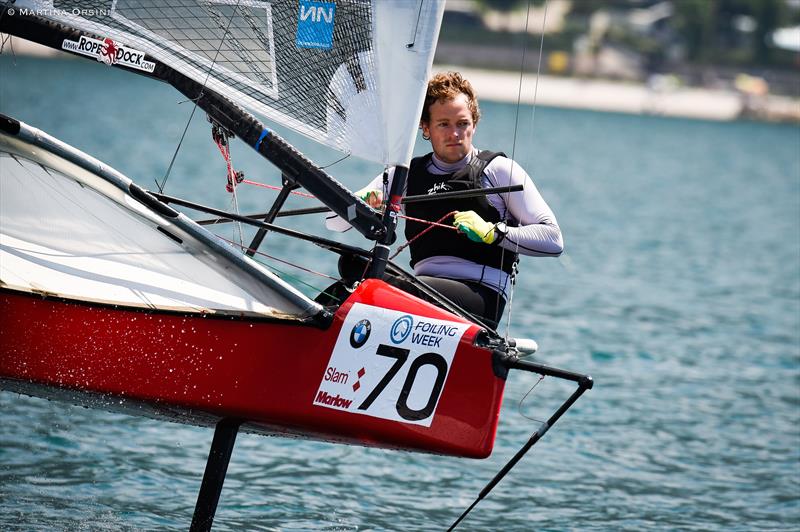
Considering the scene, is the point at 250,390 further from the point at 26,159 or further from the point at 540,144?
the point at 540,144

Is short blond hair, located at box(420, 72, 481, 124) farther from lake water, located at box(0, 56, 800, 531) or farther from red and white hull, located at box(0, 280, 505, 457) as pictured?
lake water, located at box(0, 56, 800, 531)

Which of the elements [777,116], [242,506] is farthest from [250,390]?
[777,116]

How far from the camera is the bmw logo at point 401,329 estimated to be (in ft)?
14.3

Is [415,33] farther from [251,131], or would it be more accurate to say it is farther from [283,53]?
[251,131]

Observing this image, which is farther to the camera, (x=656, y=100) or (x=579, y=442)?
(x=656, y=100)

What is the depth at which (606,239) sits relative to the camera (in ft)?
66.5

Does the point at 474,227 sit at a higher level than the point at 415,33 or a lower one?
lower

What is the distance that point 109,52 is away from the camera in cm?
480

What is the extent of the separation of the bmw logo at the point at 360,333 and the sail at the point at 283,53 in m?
0.62

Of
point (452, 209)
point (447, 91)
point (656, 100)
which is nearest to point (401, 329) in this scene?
point (452, 209)

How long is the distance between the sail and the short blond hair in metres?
0.28

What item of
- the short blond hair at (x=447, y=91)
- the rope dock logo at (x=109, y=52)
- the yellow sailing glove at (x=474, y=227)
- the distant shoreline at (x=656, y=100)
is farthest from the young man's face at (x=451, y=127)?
the distant shoreline at (x=656, y=100)

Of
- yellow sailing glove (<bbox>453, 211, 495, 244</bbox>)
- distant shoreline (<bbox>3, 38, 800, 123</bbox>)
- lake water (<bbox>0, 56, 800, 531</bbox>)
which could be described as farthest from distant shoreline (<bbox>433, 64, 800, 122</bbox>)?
yellow sailing glove (<bbox>453, 211, 495, 244</bbox>)

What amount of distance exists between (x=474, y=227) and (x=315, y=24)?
99 cm
